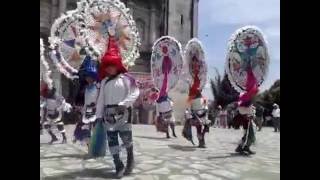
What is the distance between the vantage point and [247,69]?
10023 millimetres

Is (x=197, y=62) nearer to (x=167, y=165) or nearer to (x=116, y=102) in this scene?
(x=167, y=165)

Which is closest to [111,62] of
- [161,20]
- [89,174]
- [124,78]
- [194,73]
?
[124,78]

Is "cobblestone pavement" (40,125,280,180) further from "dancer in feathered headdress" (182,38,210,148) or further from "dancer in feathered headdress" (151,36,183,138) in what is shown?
"dancer in feathered headdress" (151,36,183,138)

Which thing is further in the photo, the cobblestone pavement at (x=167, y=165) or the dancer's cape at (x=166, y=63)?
the dancer's cape at (x=166, y=63)

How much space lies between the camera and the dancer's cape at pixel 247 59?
9.93 m

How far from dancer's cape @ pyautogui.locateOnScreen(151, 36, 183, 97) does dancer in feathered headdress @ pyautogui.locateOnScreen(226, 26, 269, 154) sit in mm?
2465

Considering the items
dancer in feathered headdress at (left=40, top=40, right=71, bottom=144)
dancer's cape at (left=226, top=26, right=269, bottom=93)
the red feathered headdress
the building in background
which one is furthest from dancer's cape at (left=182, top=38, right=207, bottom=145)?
the building in background

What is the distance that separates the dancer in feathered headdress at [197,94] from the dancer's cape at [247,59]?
105 centimetres

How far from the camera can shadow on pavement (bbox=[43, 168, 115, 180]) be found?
6844mm

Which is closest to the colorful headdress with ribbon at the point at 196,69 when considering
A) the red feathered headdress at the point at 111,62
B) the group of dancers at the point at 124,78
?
the group of dancers at the point at 124,78

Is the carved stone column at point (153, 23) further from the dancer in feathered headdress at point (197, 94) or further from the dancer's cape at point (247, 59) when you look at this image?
the dancer's cape at point (247, 59)

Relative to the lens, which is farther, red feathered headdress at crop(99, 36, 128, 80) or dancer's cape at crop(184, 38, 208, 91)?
dancer's cape at crop(184, 38, 208, 91)
